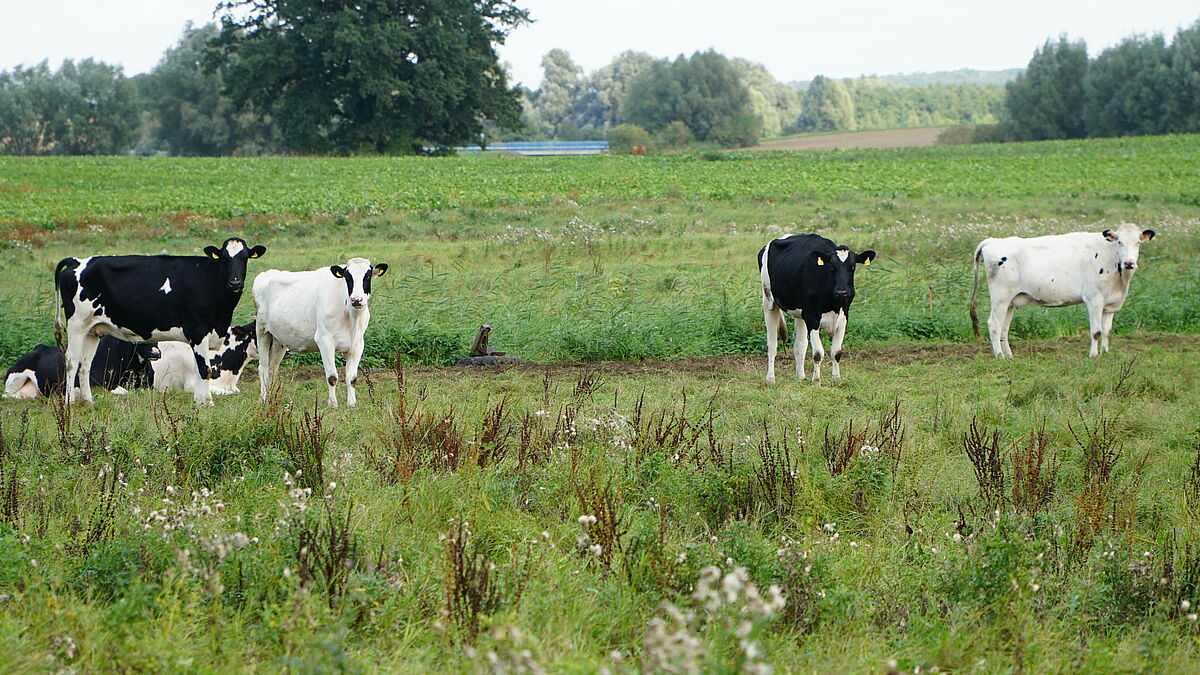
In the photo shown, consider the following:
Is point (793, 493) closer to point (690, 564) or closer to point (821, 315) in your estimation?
point (690, 564)

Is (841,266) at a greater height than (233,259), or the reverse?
(233,259)

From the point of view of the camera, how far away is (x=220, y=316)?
12.4m

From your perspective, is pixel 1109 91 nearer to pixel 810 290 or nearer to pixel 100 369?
pixel 810 290

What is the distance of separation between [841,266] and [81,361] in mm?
8683

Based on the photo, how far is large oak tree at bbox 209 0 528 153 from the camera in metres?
59.2

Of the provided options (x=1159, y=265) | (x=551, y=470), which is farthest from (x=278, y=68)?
(x=551, y=470)

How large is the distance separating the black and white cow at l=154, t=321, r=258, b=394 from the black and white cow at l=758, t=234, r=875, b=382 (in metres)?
6.35

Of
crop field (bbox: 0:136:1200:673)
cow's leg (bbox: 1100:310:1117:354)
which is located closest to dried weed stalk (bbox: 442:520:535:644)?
crop field (bbox: 0:136:1200:673)

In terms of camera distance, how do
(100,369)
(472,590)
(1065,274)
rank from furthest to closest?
(1065,274), (100,369), (472,590)

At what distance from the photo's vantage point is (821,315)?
12867mm

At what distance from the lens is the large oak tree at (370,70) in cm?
5916

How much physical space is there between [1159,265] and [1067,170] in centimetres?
2378

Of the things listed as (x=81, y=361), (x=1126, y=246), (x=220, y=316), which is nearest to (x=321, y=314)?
(x=220, y=316)

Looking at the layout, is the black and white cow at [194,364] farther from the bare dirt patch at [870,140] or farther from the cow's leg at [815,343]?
the bare dirt patch at [870,140]
